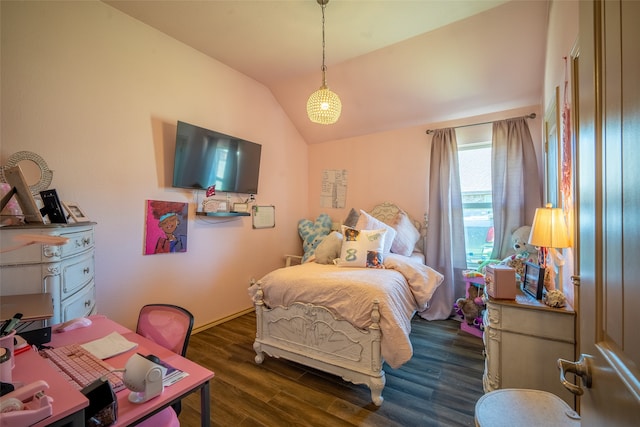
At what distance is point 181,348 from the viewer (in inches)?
48.9

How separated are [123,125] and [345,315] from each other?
8.27 feet

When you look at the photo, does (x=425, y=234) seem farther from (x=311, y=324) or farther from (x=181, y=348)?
(x=181, y=348)

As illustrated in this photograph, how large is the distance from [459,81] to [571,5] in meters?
1.56

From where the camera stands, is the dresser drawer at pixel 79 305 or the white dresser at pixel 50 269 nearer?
the white dresser at pixel 50 269

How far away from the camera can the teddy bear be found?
2.87 meters

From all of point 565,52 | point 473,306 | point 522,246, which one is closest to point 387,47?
point 565,52

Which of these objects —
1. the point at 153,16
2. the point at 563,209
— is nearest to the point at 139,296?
the point at 153,16

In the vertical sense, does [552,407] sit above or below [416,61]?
below

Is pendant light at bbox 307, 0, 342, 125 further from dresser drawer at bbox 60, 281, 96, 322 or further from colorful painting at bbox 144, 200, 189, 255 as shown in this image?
dresser drawer at bbox 60, 281, 96, 322

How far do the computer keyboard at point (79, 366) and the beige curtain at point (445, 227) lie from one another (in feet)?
10.3

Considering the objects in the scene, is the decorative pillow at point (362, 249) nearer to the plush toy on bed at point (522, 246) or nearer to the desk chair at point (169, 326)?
the plush toy on bed at point (522, 246)

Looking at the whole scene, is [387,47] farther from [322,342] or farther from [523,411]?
[523,411]

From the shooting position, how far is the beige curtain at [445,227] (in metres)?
3.27

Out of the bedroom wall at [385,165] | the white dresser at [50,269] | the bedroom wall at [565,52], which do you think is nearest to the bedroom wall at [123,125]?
the white dresser at [50,269]
